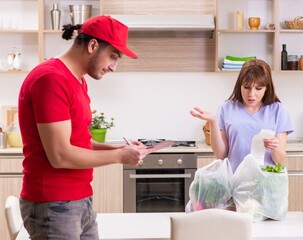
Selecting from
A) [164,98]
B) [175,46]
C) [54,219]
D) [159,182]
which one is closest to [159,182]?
[159,182]

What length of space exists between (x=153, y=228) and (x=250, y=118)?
3.00 ft

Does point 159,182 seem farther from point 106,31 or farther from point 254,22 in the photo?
point 106,31

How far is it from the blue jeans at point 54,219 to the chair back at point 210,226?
1.30 feet

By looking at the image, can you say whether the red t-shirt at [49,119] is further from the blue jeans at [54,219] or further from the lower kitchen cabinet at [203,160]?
the lower kitchen cabinet at [203,160]

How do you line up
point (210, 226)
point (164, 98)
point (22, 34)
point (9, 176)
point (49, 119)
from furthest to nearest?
point (164, 98) → point (22, 34) → point (9, 176) → point (210, 226) → point (49, 119)

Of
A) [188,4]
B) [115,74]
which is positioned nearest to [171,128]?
[115,74]

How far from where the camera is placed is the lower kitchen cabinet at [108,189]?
4805mm

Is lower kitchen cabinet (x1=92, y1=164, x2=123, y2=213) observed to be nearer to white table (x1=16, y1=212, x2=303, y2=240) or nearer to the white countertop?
the white countertop

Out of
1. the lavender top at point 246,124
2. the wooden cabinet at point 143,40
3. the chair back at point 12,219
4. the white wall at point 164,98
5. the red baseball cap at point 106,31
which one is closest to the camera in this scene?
the red baseball cap at point 106,31

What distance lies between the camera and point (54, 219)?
2.25 meters

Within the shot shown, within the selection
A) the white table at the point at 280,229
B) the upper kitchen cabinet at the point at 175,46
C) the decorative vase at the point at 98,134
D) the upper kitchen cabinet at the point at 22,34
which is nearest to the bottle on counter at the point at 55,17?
the upper kitchen cabinet at the point at 22,34

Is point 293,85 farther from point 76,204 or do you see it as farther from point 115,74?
point 76,204

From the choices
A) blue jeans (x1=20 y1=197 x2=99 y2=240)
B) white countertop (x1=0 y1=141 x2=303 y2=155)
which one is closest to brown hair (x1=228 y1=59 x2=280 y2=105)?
blue jeans (x1=20 y1=197 x2=99 y2=240)

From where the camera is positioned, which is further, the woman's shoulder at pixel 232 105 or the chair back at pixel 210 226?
the woman's shoulder at pixel 232 105
